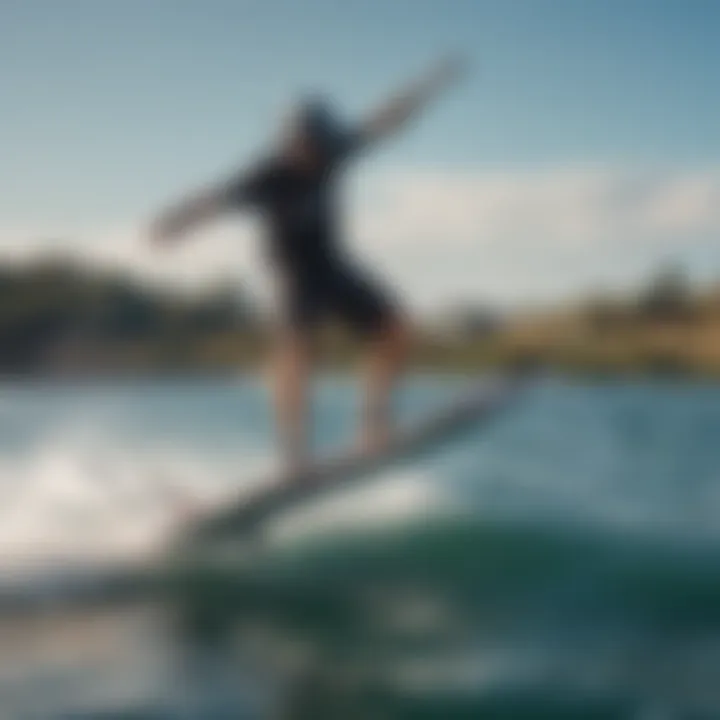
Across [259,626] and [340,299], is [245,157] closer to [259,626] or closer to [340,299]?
[340,299]

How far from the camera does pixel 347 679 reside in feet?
5.12

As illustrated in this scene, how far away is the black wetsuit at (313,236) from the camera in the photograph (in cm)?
161

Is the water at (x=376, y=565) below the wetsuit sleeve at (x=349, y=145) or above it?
below

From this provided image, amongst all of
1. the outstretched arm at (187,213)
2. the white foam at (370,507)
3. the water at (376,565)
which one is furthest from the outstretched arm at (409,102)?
the white foam at (370,507)

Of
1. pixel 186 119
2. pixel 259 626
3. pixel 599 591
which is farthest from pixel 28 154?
pixel 599 591

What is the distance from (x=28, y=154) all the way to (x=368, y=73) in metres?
0.44


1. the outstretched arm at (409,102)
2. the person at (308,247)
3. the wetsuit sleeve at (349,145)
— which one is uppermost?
the outstretched arm at (409,102)

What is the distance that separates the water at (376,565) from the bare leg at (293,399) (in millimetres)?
22

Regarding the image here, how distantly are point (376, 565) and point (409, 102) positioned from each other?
0.57m

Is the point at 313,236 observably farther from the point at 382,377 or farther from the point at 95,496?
the point at 95,496

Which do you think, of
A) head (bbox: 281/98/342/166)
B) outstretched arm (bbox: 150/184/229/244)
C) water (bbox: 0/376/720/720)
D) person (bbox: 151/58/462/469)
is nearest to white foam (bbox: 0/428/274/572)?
water (bbox: 0/376/720/720)

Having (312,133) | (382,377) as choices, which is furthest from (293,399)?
(312,133)

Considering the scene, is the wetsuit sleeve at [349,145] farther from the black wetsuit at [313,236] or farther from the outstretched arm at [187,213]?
the outstretched arm at [187,213]

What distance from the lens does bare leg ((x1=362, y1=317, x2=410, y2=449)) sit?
160cm
